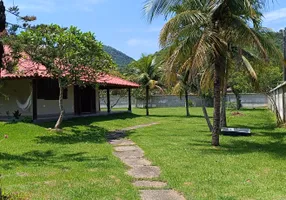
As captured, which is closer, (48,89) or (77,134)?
(77,134)

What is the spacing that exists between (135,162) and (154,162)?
0.50 meters

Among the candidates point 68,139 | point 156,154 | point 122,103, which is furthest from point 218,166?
point 122,103

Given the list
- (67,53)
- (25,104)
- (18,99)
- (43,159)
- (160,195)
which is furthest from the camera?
(18,99)

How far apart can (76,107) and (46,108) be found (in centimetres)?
274

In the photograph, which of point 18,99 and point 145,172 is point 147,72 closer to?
point 18,99

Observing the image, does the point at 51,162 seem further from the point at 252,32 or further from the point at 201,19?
the point at 252,32

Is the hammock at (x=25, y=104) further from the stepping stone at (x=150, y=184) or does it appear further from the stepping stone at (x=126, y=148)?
the stepping stone at (x=150, y=184)

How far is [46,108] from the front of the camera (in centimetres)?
1959

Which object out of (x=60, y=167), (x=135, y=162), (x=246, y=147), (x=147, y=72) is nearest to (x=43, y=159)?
(x=60, y=167)

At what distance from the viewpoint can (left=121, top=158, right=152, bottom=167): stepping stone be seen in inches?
334

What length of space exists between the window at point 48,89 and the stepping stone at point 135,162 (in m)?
11.3

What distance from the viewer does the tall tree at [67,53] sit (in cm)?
1318

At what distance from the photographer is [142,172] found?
7.57 m

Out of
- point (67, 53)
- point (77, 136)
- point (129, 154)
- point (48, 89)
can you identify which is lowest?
point (129, 154)
